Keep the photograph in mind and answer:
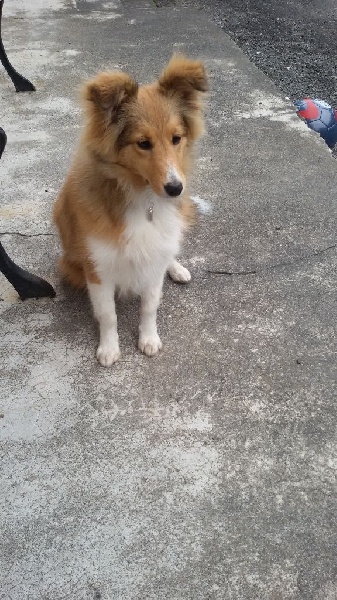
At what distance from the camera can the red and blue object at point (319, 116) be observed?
15.3 feet

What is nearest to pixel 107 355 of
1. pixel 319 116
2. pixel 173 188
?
pixel 173 188

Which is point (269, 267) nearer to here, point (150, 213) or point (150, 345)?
point (150, 345)

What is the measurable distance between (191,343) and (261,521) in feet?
3.08

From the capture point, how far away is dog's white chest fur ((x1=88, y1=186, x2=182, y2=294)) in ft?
7.49

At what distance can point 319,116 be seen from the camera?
467 cm

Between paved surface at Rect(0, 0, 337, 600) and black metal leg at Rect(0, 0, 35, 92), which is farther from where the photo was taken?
black metal leg at Rect(0, 0, 35, 92)

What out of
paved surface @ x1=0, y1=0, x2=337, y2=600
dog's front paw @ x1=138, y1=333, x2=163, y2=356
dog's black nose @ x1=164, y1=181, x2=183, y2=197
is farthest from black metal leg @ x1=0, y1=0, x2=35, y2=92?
dog's black nose @ x1=164, y1=181, x2=183, y2=197

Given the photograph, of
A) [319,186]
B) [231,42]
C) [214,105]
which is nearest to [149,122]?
[319,186]

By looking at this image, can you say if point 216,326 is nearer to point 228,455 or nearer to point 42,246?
point 228,455

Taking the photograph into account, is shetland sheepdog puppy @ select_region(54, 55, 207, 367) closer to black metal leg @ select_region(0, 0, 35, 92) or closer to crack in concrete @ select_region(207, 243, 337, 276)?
crack in concrete @ select_region(207, 243, 337, 276)

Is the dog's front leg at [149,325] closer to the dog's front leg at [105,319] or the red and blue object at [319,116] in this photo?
the dog's front leg at [105,319]

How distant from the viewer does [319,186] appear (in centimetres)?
375

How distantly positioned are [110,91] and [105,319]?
3.33 ft

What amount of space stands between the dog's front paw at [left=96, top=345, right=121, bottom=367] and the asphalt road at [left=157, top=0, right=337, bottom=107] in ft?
A: 13.0
